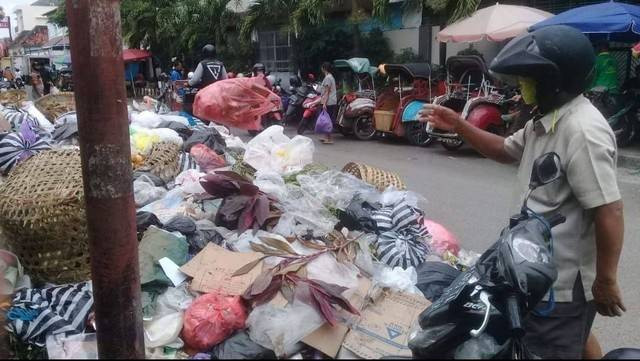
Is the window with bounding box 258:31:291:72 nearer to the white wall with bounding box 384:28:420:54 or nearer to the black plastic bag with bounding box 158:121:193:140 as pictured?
the white wall with bounding box 384:28:420:54

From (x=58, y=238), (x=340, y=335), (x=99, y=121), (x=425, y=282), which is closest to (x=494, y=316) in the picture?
(x=340, y=335)

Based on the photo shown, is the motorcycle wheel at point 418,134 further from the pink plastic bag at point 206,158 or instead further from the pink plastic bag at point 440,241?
the pink plastic bag at point 440,241

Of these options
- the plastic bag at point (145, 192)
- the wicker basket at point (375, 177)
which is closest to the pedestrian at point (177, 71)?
the plastic bag at point (145, 192)

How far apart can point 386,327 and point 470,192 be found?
4.34 meters

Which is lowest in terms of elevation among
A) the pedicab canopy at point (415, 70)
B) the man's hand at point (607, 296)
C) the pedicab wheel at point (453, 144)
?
the pedicab wheel at point (453, 144)

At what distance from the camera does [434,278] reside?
3.45 m

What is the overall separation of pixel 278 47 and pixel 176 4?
4.79 m

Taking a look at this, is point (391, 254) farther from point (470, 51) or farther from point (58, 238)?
point (470, 51)

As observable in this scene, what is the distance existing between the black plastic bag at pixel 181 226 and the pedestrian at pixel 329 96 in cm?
748

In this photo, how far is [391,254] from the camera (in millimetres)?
3691

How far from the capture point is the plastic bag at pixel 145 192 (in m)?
4.50

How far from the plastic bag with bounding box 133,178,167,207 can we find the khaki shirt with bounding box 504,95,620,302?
3242 mm

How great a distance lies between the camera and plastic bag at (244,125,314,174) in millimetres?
5211

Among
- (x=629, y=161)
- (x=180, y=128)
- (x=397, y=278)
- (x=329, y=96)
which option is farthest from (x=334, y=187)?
(x=329, y=96)
